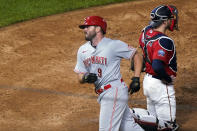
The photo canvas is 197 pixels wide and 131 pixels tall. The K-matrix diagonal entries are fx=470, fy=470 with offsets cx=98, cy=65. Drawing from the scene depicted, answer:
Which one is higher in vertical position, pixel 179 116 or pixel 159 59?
pixel 159 59

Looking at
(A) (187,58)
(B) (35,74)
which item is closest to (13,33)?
(B) (35,74)

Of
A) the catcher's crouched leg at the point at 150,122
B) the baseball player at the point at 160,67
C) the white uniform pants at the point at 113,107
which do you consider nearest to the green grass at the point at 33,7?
the catcher's crouched leg at the point at 150,122

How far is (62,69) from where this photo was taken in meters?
10.9

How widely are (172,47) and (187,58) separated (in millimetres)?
4286

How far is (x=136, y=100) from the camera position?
9359 millimetres

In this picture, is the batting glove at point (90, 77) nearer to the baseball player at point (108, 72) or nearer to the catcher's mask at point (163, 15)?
the baseball player at point (108, 72)

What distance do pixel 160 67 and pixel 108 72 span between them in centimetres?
79

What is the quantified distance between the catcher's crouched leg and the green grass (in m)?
7.06

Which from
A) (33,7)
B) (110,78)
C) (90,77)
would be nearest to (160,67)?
(110,78)

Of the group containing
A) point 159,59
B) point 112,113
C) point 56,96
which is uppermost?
point 159,59

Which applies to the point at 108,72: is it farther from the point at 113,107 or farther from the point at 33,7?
the point at 33,7

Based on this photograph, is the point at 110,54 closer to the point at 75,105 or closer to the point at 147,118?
the point at 147,118

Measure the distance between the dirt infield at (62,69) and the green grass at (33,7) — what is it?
13.2 inches

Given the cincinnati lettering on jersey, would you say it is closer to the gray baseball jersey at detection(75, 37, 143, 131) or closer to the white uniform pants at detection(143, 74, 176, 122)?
the gray baseball jersey at detection(75, 37, 143, 131)
